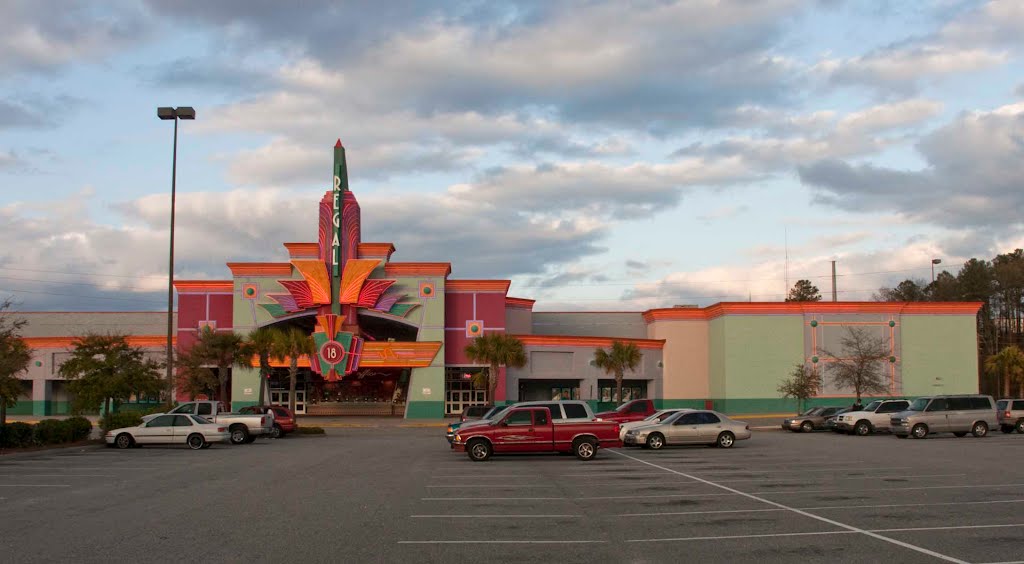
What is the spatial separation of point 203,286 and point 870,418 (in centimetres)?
4462

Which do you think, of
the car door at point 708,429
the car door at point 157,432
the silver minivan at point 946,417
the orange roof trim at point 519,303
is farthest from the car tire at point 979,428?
the orange roof trim at point 519,303

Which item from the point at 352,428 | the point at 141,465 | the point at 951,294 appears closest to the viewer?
the point at 141,465

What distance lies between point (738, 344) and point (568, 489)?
50.3 meters

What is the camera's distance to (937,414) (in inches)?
1470

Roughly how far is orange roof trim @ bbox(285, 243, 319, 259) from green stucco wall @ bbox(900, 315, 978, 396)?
4188 cm

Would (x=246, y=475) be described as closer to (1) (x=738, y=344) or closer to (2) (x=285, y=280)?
(2) (x=285, y=280)

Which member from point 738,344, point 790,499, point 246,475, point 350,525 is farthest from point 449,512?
point 738,344

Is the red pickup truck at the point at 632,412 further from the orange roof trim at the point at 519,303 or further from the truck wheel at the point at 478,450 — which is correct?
the orange roof trim at the point at 519,303

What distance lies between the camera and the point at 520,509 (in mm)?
15422

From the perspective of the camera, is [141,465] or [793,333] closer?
[141,465]

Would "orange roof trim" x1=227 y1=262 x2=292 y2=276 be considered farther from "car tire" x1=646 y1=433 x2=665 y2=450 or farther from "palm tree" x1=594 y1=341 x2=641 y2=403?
"car tire" x1=646 y1=433 x2=665 y2=450

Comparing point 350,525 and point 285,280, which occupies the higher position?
point 285,280

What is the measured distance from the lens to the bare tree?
62.8m

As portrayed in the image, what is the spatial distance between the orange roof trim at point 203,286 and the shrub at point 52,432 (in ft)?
107
